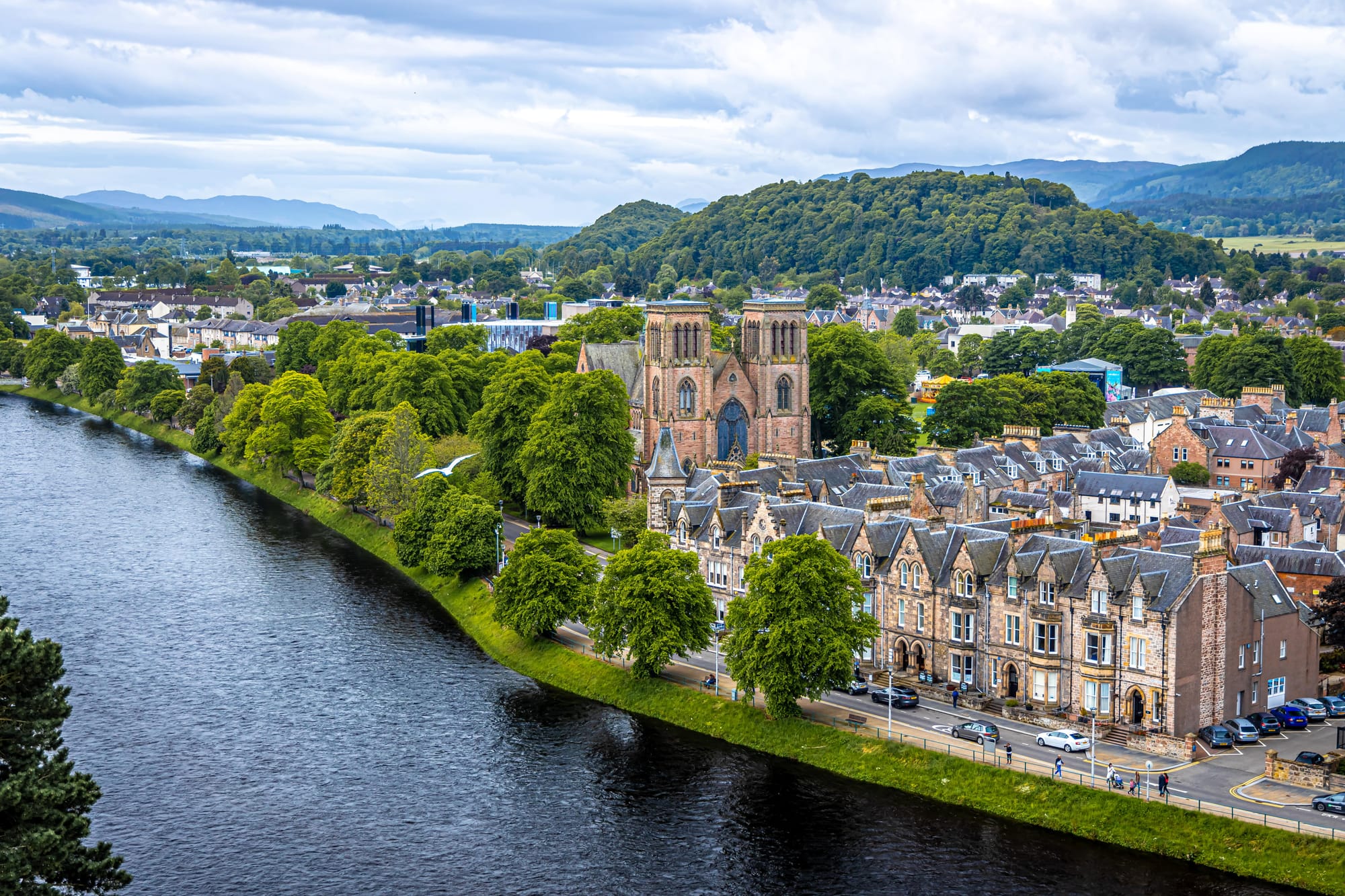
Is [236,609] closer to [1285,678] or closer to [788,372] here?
[788,372]

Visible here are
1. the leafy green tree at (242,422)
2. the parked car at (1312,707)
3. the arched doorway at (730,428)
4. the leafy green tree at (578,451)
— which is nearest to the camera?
the parked car at (1312,707)

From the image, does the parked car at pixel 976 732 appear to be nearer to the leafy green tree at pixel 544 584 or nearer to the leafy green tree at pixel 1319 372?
the leafy green tree at pixel 544 584

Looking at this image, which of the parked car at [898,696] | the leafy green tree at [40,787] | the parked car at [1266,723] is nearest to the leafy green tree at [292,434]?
the parked car at [898,696]

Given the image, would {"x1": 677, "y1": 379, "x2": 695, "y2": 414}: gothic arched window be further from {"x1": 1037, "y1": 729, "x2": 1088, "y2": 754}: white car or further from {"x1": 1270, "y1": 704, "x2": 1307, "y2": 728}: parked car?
{"x1": 1270, "y1": 704, "x2": 1307, "y2": 728}: parked car

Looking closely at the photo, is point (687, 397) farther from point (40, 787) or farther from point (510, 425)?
point (40, 787)

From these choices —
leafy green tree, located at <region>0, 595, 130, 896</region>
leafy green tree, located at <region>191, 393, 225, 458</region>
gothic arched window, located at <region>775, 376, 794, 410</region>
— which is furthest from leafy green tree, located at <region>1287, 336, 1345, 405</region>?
leafy green tree, located at <region>0, 595, 130, 896</region>

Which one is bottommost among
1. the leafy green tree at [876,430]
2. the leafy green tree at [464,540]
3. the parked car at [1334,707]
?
the parked car at [1334,707]
